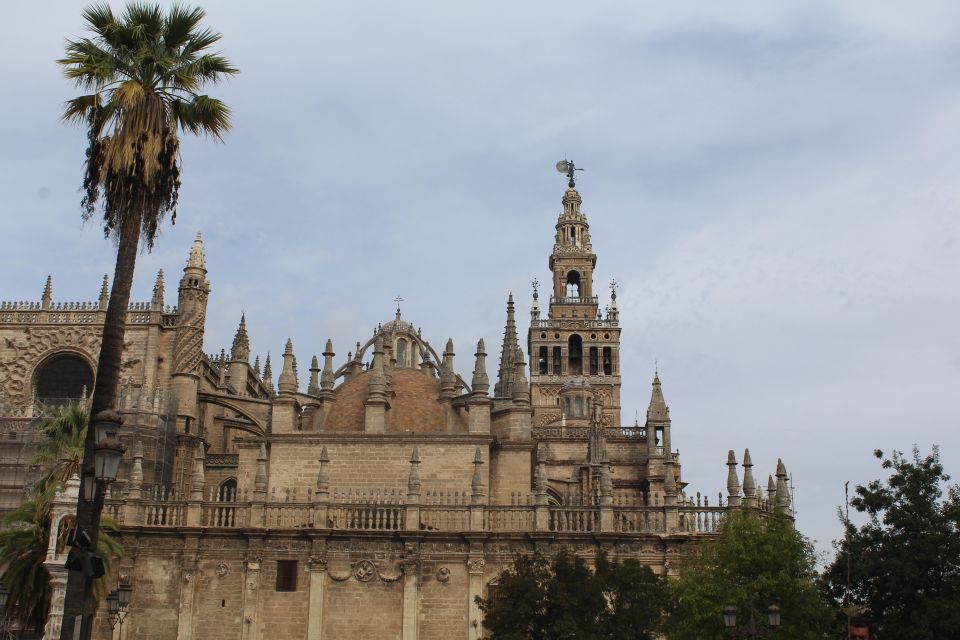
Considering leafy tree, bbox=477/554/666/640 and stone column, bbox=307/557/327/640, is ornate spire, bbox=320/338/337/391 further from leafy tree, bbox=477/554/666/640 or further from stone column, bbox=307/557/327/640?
leafy tree, bbox=477/554/666/640

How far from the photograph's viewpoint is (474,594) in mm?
32750

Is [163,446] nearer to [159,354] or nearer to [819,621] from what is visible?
[159,354]

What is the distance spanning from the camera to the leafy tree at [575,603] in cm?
2514

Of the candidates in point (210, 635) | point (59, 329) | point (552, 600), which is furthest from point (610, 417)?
point (552, 600)

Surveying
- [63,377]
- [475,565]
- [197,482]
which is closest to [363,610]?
[475,565]

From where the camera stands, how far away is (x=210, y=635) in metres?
32.9

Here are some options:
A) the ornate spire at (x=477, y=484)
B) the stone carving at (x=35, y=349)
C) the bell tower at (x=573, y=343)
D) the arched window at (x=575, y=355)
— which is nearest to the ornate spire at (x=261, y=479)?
the ornate spire at (x=477, y=484)

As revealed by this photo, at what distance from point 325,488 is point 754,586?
13.9 metres

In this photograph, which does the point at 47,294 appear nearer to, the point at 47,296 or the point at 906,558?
the point at 47,296

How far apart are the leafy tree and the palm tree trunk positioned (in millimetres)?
11445

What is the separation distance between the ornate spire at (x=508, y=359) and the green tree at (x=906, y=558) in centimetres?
1387

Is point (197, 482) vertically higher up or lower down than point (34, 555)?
higher up

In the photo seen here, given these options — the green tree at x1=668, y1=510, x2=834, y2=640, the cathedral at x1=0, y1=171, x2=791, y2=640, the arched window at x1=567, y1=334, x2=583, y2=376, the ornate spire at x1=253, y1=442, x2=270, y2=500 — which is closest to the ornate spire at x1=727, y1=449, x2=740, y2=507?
the cathedral at x1=0, y1=171, x2=791, y2=640

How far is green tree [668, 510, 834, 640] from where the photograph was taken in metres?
26.7
